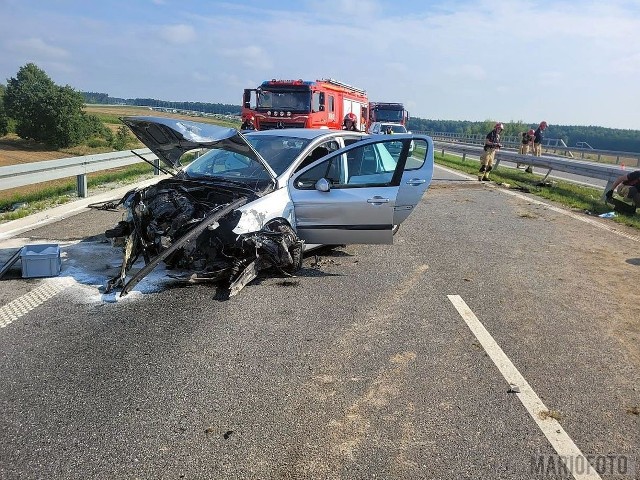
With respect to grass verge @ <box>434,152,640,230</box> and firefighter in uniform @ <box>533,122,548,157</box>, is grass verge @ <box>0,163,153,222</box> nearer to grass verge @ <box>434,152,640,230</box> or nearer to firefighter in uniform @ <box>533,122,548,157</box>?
grass verge @ <box>434,152,640,230</box>

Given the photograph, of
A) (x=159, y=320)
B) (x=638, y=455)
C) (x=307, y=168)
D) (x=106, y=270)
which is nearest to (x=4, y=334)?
(x=159, y=320)

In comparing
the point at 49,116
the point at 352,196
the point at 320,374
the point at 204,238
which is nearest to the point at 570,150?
the point at 49,116

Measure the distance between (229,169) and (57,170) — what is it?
4825 mm

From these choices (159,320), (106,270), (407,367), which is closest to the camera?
(407,367)

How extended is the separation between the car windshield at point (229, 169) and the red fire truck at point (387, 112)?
29.0 meters

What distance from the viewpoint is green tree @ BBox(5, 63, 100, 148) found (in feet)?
106

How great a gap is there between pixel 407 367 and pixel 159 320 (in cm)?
213

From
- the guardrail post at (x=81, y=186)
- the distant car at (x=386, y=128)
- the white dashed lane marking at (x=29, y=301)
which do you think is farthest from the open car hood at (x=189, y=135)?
the distant car at (x=386, y=128)

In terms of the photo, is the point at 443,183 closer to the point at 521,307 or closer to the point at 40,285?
the point at 521,307

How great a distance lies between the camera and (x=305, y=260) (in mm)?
6707

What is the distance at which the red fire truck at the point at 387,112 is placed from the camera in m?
35.1

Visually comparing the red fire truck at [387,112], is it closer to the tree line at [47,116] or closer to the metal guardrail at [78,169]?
the tree line at [47,116]

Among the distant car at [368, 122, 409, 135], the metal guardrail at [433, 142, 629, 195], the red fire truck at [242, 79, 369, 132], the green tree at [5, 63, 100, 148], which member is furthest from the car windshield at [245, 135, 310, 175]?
the green tree at [5, 63, 100, 148]

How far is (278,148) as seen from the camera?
692 centimetres
